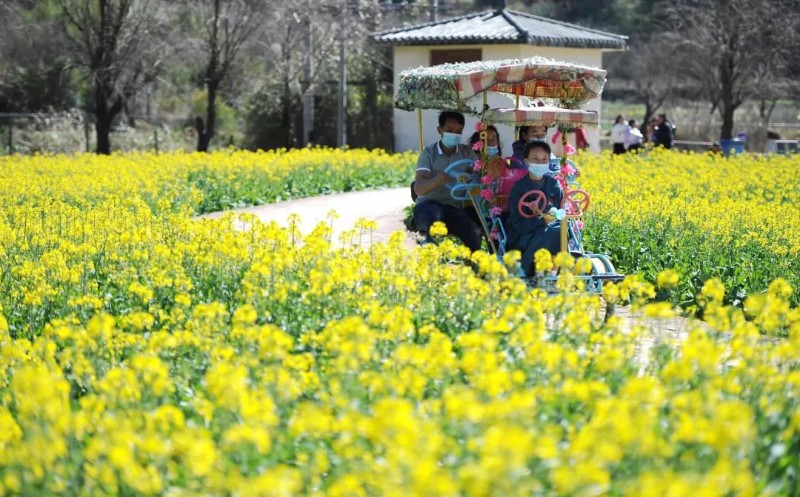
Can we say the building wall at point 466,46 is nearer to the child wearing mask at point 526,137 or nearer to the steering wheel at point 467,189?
the child wearing mask at point 526,137

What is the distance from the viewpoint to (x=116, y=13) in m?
26.1

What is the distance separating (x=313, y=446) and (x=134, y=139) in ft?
90.4

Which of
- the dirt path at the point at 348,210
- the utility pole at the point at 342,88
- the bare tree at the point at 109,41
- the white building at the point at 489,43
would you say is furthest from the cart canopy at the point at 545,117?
the utility pole at the point at 342,88

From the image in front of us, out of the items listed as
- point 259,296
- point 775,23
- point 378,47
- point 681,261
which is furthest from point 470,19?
point 259,296

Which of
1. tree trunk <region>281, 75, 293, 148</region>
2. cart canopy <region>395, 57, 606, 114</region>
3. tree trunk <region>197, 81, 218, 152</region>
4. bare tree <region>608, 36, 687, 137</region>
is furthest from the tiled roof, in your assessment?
cart canopy <region>395, 57, 606, 114</region>

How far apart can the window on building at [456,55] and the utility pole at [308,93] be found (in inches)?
190

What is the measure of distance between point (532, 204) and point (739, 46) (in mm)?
25541

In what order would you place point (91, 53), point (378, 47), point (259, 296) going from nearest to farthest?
point (259, 296)
point (91, 53)
point (378, 47)

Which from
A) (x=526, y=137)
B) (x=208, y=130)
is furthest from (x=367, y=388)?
(x=208, y=130)

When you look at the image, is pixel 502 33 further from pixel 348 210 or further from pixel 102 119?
pixel 348 210

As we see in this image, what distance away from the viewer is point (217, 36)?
29.7 m

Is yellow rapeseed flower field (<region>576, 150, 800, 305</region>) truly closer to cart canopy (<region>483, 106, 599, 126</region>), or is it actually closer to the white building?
cart canopy (<region>483, 106, 599, 126</region>)

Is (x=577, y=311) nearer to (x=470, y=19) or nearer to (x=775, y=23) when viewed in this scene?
(x=470, y=19)

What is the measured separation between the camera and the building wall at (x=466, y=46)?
2609 cm
